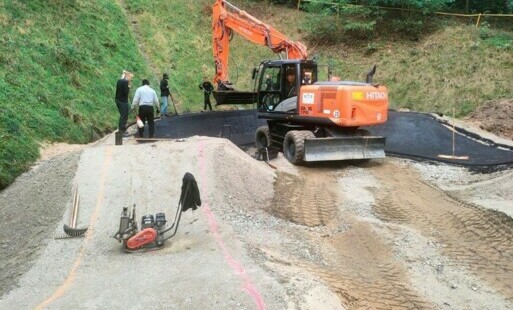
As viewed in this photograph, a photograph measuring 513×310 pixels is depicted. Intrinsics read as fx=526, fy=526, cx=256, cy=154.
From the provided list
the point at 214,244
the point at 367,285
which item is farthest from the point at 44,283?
the point at 367,285

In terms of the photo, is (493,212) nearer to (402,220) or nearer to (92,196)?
(402,220)

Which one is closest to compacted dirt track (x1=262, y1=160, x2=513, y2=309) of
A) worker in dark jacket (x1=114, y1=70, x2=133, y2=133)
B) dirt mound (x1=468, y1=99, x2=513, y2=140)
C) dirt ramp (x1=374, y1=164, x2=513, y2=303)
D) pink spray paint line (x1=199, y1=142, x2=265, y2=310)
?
dirt ramp (x1=374, y1=164, x2=513, y2=303)

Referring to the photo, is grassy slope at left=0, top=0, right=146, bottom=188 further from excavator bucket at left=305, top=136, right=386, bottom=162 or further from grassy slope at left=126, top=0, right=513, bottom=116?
excavator bucket at left=305, top=136, right=386, bottom=162

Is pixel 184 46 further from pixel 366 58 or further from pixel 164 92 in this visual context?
pixel 366 58

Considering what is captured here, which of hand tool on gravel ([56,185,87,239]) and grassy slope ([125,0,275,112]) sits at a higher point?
grassy slope ([125,0,275,112])

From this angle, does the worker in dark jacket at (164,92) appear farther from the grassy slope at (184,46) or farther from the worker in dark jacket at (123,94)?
the worker in dark jacket at (123,94)

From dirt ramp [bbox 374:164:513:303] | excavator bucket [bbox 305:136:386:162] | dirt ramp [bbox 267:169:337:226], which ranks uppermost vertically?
excavator bucket [bbox 305:136:386:162]

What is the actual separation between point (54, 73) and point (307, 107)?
7.79 meters

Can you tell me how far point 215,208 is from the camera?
809 cm

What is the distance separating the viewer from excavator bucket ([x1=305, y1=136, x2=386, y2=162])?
498 inches

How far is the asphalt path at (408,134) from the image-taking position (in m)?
13.4

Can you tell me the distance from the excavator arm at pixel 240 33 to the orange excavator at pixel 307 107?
1.2 inches

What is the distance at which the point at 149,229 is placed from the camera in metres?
6.57

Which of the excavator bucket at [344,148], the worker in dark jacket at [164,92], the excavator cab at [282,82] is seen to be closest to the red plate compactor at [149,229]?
the excavator bucket at [344,148]
